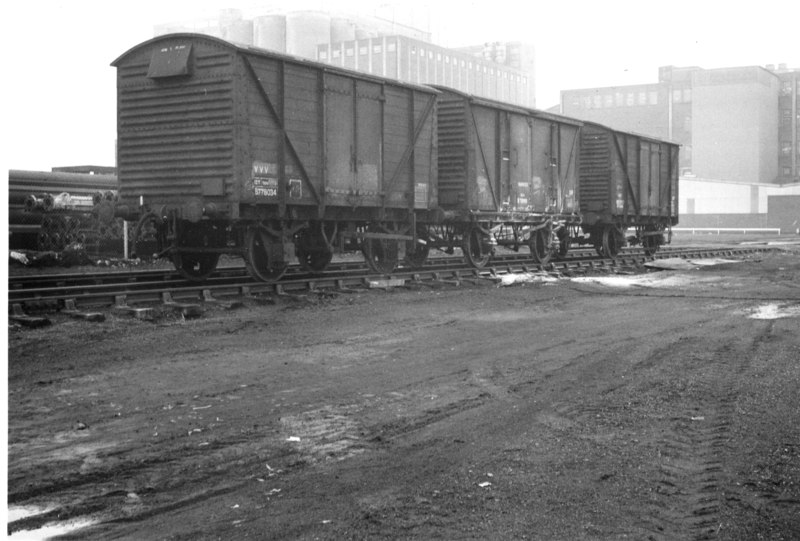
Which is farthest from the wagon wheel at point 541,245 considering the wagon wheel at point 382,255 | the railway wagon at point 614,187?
the wagon wheel at point 382,255

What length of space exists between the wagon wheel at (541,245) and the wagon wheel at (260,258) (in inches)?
349

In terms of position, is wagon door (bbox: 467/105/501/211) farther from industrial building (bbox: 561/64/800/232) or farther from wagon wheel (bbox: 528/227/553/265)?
industrial building (bbox: 561/64/800/232)

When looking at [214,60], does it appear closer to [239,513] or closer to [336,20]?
[239,513]

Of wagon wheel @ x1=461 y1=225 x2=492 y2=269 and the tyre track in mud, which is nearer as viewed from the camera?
the tyre track in mud

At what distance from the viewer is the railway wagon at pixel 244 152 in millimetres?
12805

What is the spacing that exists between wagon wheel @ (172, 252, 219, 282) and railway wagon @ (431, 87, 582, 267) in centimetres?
528

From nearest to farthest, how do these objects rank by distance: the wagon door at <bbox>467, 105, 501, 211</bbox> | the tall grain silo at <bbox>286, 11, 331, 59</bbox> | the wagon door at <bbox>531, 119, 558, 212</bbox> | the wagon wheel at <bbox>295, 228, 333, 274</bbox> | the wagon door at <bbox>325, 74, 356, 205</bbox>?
1. the wagon door at <bbox>325, 74, 356, 205</bbox>
2. the wagon wheel at <bbox>295, 228, 333, 274</bbox>
3. the wagon door at <bbox>467, 105, 501, 211</bbox>
4. the wagon door at <bbox>531, 119, 558, 212</bbox>
5. the tall grain silo at <bbox>286, 11, 331, 59</bbox>

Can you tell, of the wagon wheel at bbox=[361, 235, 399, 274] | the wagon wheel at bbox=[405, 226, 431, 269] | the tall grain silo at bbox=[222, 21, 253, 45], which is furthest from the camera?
the tall grain silo at bbox=[222, 21, 253, 45]

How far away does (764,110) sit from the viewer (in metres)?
71.1

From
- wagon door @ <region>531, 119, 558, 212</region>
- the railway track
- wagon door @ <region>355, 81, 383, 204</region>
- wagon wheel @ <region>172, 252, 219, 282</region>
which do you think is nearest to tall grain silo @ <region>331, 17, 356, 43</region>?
wagon door @ <region>531, 119, 558, 212</region>

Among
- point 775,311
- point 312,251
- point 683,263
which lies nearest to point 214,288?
point 312,251

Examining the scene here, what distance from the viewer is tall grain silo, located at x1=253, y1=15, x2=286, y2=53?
76188mm

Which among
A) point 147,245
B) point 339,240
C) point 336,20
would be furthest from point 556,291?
point 336,20

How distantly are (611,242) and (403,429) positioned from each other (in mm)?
21070
